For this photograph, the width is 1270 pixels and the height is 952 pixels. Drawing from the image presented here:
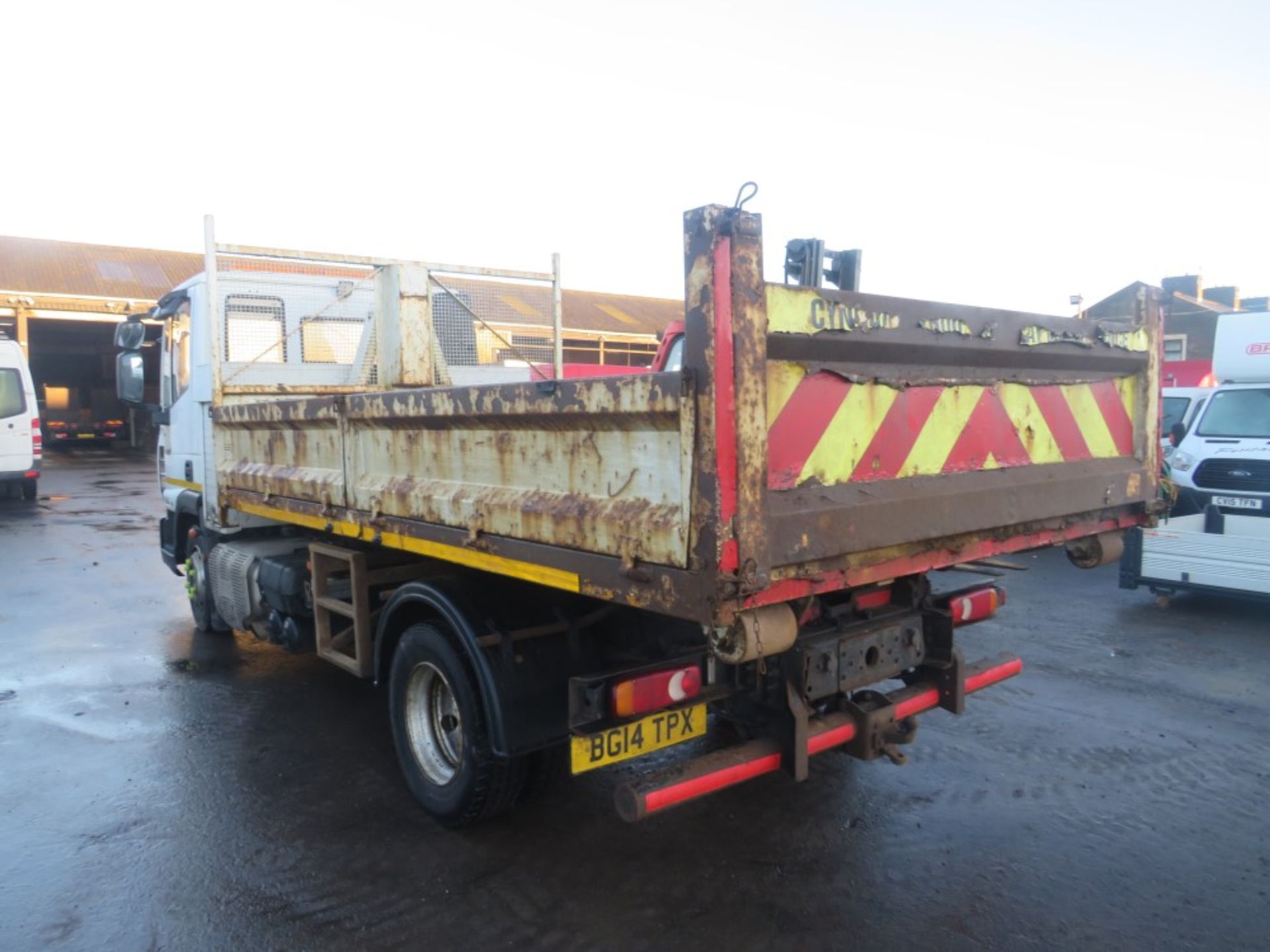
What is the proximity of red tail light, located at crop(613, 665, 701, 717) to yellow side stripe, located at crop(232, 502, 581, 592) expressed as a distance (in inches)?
15.5

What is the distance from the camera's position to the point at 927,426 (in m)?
3.24

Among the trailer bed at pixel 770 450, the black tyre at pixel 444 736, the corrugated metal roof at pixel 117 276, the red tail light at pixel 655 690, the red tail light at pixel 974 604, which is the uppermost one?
the corrugated metal roof at pixel 117 276

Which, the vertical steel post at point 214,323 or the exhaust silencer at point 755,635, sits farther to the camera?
the vertical steel post at point 214,323

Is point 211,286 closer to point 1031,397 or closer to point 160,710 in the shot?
point 160,710

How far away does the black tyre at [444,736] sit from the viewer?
368cm

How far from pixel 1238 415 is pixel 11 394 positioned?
1851 centimetres

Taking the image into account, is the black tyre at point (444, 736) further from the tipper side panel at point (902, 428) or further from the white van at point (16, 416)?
the white van at point (16, 416)

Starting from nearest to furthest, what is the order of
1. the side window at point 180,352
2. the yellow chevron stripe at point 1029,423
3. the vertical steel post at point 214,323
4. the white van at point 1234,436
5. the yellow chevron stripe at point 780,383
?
1. the yellow chevron stripe at point 780,383
2. the yellow chevron stripe at point 1029,423
3. the vertical steel post at point 214,323
4. the side window at point 180,352
5. the white van at point 1234,436

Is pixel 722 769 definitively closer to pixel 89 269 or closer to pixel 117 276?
pixel 117 276

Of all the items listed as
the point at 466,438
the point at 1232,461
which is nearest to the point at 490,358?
the point at 466,438

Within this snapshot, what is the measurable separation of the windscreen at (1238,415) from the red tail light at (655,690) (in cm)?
761

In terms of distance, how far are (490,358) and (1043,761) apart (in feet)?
14.9

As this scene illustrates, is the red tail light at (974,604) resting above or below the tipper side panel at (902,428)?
below

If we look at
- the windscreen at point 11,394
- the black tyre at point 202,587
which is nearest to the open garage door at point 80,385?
the windscreen at point 11,394
